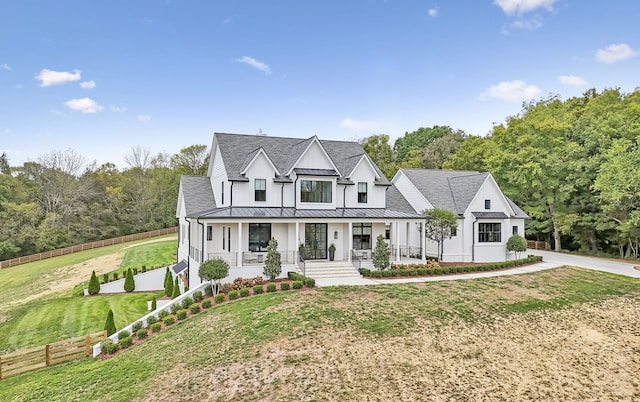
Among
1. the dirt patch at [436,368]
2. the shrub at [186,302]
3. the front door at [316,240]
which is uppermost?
the front door at [316,240]

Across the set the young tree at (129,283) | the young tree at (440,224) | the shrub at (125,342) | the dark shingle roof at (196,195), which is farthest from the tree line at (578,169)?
the young tree at (129,283)

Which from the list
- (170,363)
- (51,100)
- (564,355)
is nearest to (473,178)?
(564,355)

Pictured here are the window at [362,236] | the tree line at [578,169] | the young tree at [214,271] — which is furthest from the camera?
the tree line at [578,169]

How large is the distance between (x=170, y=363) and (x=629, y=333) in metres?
16.5

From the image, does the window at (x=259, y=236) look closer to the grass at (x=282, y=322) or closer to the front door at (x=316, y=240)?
the front door at (x=316, y=240)

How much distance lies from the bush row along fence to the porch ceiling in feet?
113

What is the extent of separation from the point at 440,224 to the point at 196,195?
16.3 metres

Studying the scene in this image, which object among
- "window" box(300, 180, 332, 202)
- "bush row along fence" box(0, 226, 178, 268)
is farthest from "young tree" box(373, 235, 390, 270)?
"bush row along fence" box(0, 226, 178, 268)

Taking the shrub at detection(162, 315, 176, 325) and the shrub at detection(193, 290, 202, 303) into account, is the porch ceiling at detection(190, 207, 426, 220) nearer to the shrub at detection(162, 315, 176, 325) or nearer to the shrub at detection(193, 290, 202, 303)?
the shrub at detection(193, 290, 202, 303)

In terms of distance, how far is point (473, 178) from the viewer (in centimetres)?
2845

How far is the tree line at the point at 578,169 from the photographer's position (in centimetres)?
2842

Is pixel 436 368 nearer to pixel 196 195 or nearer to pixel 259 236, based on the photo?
pixel 259 236

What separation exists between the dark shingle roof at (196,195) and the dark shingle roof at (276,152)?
303 centimetres

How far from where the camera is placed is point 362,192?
25078 mm
